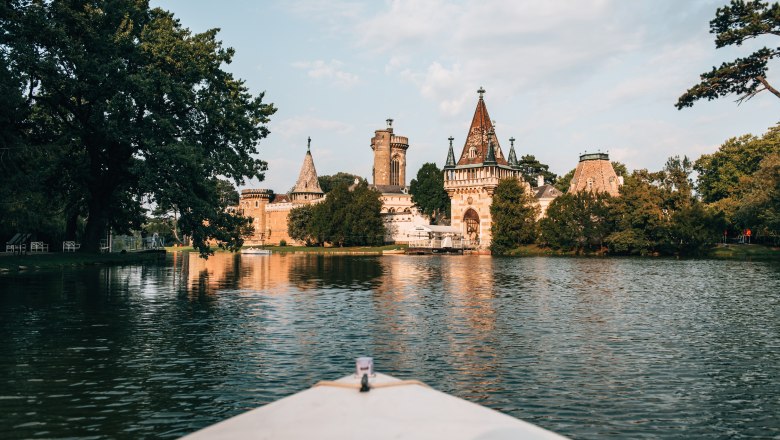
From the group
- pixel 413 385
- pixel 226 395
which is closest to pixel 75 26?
pixel 226 395

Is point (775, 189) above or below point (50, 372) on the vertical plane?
above

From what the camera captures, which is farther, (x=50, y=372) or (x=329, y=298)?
(x=329, y=298)

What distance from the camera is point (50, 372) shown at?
456 inches

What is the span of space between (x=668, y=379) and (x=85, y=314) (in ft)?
53.5

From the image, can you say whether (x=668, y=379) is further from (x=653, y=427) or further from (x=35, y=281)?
(x=35, y=281)

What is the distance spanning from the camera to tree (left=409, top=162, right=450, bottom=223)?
12400 centimetres

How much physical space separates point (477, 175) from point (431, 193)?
21086 mm

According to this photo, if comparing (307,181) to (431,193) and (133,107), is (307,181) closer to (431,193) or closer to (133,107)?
(431,193)

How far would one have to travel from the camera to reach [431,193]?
409 feet

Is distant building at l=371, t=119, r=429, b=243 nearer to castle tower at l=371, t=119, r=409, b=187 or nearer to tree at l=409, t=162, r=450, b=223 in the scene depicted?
castle tower at l=371, t=119, r=409, b=187

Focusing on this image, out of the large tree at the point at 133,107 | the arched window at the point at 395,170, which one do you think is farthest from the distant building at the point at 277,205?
the large tree at the point at 133,107

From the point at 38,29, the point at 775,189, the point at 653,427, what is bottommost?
the point at 653,427

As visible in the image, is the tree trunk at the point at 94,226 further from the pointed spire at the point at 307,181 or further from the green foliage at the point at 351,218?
the pointed spire at the point at 307,181

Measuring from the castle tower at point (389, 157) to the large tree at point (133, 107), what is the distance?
114 m
